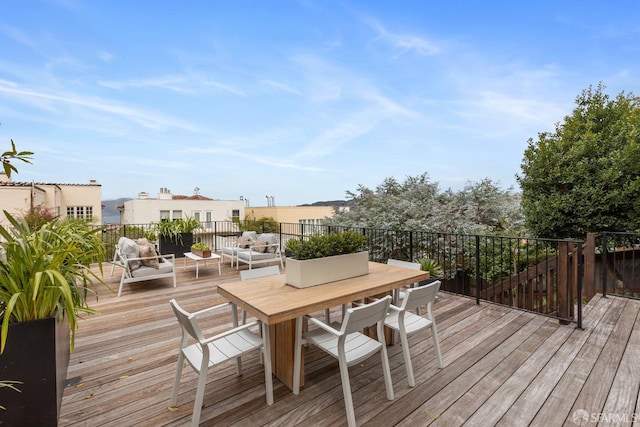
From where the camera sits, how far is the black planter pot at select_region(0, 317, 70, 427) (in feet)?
5.19

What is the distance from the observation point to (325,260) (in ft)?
8.10

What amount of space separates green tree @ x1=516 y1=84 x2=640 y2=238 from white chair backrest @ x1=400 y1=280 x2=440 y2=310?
20.8 ft

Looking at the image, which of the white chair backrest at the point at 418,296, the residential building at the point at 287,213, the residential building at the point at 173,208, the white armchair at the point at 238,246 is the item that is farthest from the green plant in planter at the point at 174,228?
the residential building at the point at 287,213

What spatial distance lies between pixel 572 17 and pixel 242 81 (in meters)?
7.90

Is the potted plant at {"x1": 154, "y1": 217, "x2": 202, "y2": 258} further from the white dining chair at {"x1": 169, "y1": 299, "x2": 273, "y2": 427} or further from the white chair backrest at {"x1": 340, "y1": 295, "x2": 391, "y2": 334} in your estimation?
the white chair backrest at {"x1": 340, "y1": 295, "x2": 391, "y2": 334}

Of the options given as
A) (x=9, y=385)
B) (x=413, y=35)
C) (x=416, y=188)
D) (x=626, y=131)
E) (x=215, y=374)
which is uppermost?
(x=413, y=35)

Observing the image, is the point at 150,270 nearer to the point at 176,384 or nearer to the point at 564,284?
the point at 176,384

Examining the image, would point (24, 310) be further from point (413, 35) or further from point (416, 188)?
point (416, 188)

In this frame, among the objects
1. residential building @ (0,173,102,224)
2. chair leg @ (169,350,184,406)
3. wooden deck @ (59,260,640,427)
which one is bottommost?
wooden deck @ (59,260,640,427)

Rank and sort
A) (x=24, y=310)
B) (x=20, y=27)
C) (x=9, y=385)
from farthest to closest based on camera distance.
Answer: (x=20, y=27) < (x=24, y=310) < (x=9, y=385)

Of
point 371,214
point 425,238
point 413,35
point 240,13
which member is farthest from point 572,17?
point 240,13

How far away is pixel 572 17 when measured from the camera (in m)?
6.06

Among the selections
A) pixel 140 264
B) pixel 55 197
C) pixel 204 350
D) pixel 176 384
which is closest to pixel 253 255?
pixel 140 264

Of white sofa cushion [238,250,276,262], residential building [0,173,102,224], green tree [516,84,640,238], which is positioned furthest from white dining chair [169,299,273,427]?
residential building [0,173,102,224]
